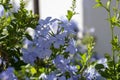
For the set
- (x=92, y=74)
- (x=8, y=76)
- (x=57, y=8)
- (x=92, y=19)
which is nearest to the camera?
(x=8, y=76)

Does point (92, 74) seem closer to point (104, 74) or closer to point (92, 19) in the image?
point (104, 74)

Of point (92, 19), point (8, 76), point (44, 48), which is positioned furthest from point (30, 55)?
point (92, 19)

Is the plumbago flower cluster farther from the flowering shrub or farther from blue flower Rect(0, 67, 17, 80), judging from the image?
blue flower Rect(0, 67, 17, 80)

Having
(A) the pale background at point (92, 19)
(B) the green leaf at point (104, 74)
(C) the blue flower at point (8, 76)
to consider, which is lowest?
(A) the pale background at point (92, 19)

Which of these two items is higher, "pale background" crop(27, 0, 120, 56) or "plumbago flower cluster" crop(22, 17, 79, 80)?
"plumbago flower cluster" crop(22, 17, 79, 80)

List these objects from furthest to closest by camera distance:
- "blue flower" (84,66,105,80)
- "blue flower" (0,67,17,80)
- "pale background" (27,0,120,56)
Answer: "pale background" (27,0,120,56)
"blue flower" (84,66,105,80)
"blue flower" (0,67,17,80)

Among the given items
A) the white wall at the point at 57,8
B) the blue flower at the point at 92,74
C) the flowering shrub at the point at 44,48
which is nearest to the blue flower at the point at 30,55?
the flowering shrub at the point at 44,48

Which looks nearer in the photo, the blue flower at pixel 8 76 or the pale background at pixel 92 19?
the blue flower at pixel 8 76

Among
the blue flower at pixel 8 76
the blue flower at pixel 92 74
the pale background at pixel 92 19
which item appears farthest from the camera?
the pale background at pixel 92 19

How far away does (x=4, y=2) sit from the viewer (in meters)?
1.36

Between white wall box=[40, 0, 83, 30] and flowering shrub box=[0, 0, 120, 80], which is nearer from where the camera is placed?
flowering shrub box=[0, 0, 120, 80]

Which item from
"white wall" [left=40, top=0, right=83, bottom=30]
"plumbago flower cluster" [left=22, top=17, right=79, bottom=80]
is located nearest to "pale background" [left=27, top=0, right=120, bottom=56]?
"white wall" [left=40, top=0, right=83, bottom=30]

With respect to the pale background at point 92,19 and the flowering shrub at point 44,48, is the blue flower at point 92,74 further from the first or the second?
the pale background at point 92,19

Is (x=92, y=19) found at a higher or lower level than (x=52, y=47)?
lower
